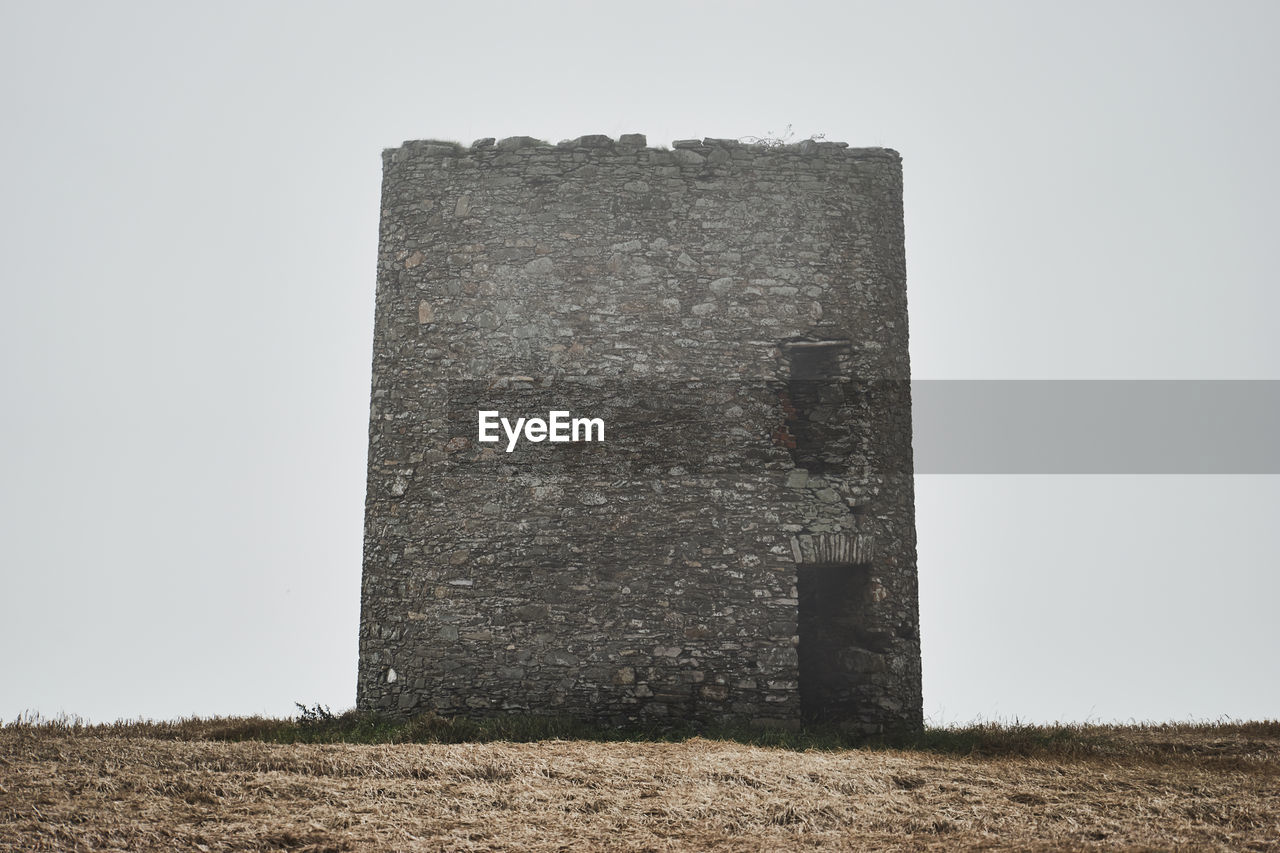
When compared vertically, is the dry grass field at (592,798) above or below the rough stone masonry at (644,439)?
below

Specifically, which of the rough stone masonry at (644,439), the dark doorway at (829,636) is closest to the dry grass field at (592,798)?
the rough stone masonry at (644,439)

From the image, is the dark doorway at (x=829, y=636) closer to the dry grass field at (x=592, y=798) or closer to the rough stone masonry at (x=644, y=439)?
the rough stone masonry at (x=644, y=439)

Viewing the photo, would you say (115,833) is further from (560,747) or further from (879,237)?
→ (879,237)

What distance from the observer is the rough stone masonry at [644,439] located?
32.7 ft

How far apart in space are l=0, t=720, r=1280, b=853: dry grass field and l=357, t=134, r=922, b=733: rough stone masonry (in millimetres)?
1684

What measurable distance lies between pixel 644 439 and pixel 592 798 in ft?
14.9

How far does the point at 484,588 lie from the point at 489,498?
92cm

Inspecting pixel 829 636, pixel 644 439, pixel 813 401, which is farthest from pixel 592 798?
pixel 813 401

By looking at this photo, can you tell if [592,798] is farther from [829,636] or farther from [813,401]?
[813,401]

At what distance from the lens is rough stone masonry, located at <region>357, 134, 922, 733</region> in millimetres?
9953

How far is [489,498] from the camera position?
407 inches

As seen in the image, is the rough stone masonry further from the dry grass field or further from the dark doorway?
the dry grass field

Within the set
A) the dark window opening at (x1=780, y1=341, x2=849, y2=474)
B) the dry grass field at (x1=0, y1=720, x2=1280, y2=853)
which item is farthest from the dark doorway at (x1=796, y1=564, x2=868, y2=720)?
the dry grass field at (x1=0, y1=720, x2=1280, y2=853)

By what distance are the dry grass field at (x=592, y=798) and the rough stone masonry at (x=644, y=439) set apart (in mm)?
1684
